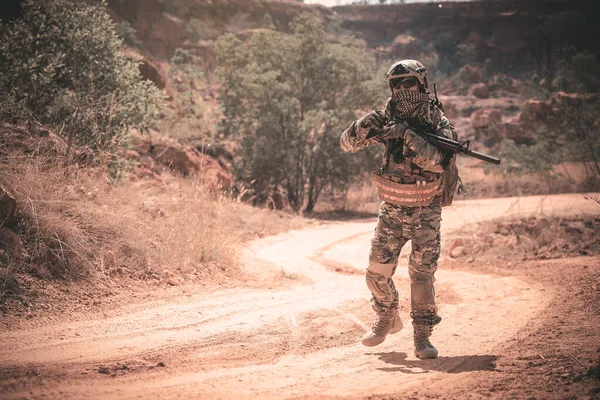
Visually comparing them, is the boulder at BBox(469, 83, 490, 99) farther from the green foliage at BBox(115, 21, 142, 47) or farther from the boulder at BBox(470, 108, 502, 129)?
the green foliage at BBox(115, 21, 142, 47)

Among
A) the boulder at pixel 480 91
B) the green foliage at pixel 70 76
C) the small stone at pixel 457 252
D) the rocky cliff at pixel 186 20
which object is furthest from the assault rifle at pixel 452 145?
the boulder at pixel 480 91

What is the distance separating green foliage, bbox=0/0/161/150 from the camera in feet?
22.7

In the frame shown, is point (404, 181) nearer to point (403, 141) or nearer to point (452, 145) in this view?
point (403, 141)

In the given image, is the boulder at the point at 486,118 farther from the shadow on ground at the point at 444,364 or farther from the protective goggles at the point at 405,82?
the shadow on ground at the point at 444,364

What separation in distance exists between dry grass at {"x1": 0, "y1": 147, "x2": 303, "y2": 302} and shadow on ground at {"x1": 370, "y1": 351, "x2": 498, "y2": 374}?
8.78ft

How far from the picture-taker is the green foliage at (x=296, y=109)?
14.7m

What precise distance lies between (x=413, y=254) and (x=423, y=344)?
659 mm

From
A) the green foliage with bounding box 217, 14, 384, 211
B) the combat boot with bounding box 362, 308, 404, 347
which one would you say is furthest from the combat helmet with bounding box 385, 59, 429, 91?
the green foliage with bounding box 217, 14, 384, 211

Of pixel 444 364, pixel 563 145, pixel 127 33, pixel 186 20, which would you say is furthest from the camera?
pixel 186 20

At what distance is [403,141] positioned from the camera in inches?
160

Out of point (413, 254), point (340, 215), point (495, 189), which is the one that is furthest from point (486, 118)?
point (413, 254)

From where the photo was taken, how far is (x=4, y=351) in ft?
11.6

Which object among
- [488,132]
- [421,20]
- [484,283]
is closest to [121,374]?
[484,283]

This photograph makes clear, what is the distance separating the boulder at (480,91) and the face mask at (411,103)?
37480 millimetres
